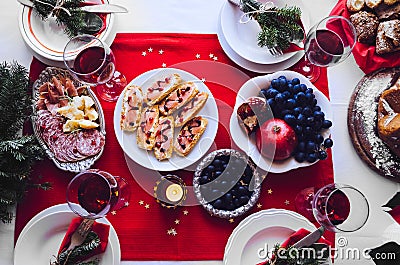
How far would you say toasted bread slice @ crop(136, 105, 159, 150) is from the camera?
1323mm

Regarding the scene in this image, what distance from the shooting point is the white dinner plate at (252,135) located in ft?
4.28

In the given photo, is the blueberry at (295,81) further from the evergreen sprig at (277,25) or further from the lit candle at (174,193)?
the lit candle at (174,193)

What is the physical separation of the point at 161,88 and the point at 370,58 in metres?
0.57

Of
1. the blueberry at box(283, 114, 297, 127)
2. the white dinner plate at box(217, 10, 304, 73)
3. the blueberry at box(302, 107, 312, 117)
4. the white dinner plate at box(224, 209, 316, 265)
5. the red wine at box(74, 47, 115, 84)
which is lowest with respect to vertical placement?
the white dinner plate at box(224, 209, 316, 265)

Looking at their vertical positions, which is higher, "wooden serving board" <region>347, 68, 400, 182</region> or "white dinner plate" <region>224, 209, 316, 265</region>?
"wooden serving board" <region>347, 68, 400, 182</region>

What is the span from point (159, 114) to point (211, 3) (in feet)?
1.17

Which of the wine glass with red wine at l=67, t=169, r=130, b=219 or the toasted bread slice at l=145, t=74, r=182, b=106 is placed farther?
the toasted bread slice at l=145, t=74, r=182, b=106

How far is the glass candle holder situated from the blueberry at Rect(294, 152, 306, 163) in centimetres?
30

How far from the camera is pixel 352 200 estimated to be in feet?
4.11

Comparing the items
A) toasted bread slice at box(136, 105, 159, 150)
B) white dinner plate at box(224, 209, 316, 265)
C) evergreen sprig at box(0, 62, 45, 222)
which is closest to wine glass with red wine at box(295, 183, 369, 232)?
white dinner plate at box(224, 209, 316, 265)

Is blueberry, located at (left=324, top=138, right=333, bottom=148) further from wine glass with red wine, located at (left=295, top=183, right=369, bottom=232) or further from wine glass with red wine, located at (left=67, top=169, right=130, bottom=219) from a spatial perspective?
wine glass with red wine, located at (left=67, top=169, right=130, bottom=219)

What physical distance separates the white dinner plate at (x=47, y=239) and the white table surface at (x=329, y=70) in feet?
0.17

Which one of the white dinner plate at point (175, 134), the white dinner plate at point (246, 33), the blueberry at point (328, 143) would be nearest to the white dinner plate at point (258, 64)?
the white dinner plate at point (246, 33)

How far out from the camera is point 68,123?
4.33 ft
